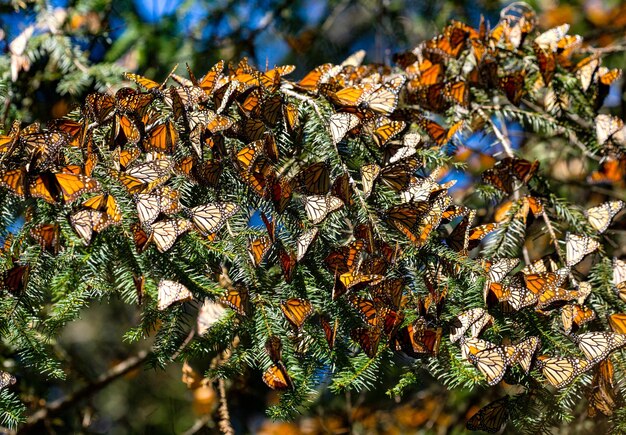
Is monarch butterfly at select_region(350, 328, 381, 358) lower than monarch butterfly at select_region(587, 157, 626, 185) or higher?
lower

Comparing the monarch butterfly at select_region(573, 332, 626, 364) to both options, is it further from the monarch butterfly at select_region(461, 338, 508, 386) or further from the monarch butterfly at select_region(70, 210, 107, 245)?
the monarch butterfly at select_region(70, 210, 107, 245)

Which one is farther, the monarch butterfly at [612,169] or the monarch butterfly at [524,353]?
the monarch butterfly at [612,169]

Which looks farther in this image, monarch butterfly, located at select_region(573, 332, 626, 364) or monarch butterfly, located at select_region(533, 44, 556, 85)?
monarch butterfly, located at select_region(533, 44, 556, 85)

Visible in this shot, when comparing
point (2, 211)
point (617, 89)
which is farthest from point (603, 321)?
point (617, 89)

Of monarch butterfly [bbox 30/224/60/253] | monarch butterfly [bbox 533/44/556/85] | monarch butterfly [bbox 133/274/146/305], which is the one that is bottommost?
monarch butterfly [bbox 133/274/146/305]

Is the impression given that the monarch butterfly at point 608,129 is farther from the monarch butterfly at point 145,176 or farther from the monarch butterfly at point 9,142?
the monarch butterfly at point 9,142

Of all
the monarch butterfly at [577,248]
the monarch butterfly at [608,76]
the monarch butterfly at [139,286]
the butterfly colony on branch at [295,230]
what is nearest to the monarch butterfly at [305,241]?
the butterfly colony on branch at [295,230]

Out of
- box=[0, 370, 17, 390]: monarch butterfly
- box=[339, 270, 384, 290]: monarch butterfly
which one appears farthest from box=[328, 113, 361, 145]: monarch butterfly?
box=[0, 370, 17, 390]: monarch butterfly

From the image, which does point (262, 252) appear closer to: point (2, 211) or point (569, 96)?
point (2, 211)
